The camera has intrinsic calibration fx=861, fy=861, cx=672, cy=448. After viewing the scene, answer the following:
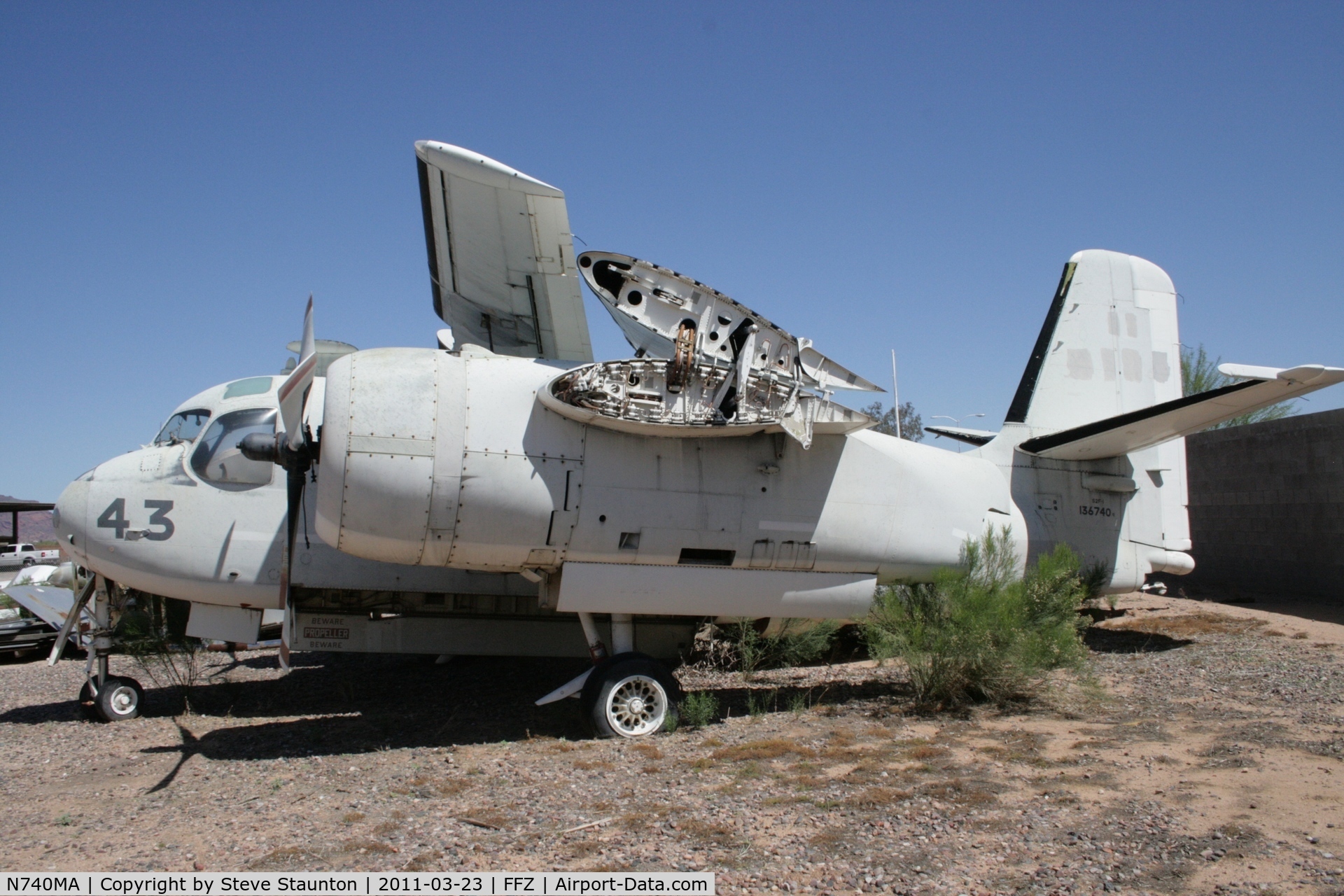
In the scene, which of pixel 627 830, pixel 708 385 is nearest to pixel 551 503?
pixel 708 385

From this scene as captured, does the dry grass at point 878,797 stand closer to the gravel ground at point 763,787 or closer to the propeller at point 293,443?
the gravel ground at point 763,787

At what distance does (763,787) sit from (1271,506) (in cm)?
1494

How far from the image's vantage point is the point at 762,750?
7.39m

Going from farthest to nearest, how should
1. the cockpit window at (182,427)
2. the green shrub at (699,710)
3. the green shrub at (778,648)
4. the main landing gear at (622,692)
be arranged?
the green shrub at (778,648) < the cockpit window at (182,427) < the green shrub at (699,710) < the main landing gear at (622,692)

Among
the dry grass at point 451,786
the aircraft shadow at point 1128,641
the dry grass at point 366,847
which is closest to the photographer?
the dry grass at point 366,847

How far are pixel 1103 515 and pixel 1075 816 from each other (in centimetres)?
681

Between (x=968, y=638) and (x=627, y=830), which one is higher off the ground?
(x=968, y=638)

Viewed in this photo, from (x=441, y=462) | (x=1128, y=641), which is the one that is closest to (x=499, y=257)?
(x=441, y=462)

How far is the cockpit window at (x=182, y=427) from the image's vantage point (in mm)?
9688

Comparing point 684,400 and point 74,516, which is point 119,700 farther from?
point 684,400

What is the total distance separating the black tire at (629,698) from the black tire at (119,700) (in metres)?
5.41

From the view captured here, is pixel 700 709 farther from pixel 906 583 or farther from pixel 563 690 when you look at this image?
pixel 906 583

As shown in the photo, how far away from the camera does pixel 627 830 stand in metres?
5.52

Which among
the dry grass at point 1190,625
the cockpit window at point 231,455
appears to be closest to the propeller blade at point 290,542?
the cockpit window at point 231,455
